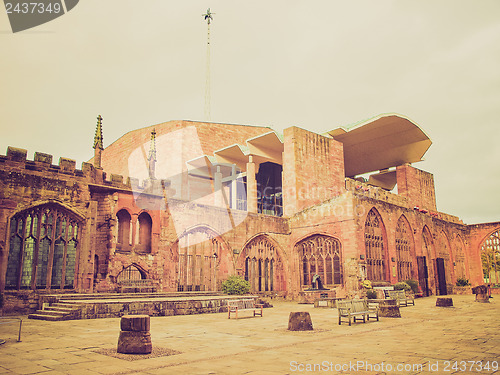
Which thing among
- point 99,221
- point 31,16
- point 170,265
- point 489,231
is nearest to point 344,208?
point 170,265

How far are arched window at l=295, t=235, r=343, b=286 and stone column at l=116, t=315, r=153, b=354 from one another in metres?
15.9

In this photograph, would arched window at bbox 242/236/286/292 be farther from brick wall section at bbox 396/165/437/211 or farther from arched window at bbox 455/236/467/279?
arched window at bbox 455/236/467/279

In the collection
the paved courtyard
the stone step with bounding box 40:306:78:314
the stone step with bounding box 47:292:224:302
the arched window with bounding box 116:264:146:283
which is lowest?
the paved courtyard

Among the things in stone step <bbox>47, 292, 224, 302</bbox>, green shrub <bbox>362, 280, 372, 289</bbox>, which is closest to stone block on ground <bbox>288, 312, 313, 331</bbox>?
stone step <bbox>47, 292, 224, 302</bbox>

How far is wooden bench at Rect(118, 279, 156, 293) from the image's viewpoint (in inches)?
675

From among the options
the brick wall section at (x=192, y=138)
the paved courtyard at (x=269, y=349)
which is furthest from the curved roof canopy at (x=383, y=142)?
the paved courtyard at (x=269, y=349)

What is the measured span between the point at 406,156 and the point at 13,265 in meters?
29.8

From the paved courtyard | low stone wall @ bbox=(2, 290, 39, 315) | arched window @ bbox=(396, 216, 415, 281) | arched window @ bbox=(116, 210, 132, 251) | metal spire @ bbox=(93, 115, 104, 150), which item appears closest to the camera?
the paved courtyard

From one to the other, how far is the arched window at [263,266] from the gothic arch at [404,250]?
7.12m

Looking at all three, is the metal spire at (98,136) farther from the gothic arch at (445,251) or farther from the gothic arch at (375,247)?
the gothic arch at (445,251)

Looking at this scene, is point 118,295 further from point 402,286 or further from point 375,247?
point 402,286

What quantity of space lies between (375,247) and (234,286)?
8.50 metres

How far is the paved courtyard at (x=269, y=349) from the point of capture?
549 cm

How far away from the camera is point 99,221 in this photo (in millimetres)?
17672
